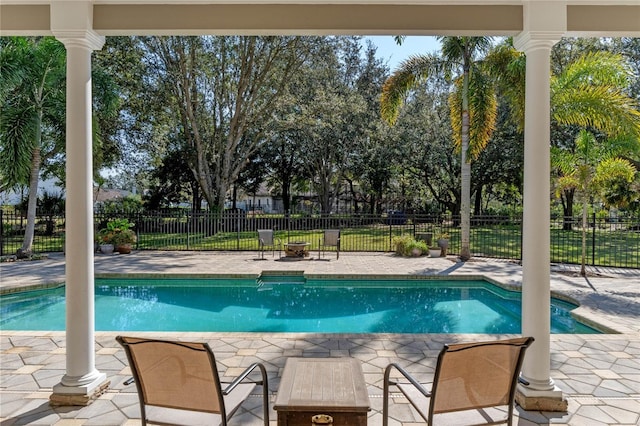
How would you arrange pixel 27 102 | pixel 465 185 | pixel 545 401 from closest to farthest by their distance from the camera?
pixel 545 401, pixel 27 102, pixel 465 185

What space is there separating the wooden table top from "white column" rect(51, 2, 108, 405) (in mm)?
1809

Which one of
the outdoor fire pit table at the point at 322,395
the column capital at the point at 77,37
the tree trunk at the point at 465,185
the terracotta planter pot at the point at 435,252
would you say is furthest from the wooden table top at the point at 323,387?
the terracotta planter pot at the point at 435,252

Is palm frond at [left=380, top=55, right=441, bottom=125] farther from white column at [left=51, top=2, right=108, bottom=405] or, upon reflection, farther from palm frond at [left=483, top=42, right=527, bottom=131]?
white column at [left=51, top=2, right=108, bottom=405]

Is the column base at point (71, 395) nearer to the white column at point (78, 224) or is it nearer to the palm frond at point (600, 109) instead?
the white column at point (78, 224)

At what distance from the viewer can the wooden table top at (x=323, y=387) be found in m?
1.95

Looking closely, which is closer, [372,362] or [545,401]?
[545,401]

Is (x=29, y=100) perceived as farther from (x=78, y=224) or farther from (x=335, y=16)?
(x=335, y=16)

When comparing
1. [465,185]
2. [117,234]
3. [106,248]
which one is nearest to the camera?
[465,185]

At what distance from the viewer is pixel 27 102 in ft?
34.6

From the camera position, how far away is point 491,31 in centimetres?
318

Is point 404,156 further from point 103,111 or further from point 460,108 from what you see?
point 103,111

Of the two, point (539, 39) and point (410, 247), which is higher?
point (539, 39)

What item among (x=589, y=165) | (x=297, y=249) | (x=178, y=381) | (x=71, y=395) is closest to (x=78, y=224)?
(x=71, y=395)

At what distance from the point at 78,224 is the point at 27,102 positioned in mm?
9971
